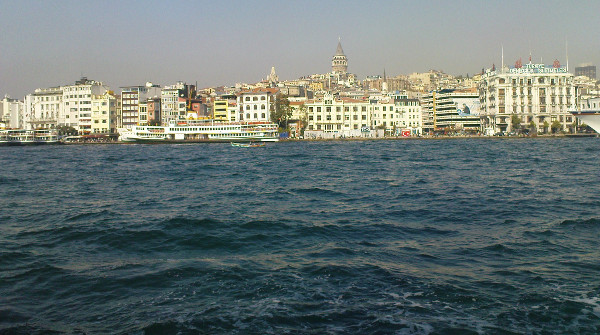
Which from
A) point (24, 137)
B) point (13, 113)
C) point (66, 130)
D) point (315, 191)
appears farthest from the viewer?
point (13, 113)

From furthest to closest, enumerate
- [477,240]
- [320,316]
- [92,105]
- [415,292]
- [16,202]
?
[92,105] < [16,202] < [477,240] < [415,292] < [320,316]

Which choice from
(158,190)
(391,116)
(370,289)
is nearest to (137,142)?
(391,116)

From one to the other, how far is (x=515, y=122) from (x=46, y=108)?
269 feet

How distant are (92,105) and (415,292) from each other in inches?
3618

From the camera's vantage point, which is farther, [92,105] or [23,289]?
[92,105]

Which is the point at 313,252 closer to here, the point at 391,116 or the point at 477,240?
the point at 477,240

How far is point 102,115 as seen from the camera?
292ft

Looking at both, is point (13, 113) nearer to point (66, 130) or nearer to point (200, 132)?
point (66, 130)

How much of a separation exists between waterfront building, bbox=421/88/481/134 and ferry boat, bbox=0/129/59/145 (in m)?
61.2

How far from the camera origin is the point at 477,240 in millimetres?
9188

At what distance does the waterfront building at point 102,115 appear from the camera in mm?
88700

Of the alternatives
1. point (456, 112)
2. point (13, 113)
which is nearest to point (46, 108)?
point (13, 113)

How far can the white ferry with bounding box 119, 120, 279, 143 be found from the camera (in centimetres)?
7288

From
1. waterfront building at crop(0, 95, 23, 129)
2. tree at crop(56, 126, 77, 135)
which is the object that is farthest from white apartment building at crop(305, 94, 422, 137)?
waterfront building at crop(0, 95, 23, 129)
